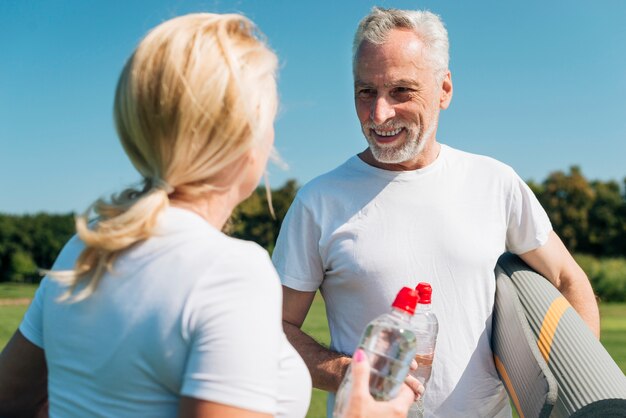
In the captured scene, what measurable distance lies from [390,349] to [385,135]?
1452 mm

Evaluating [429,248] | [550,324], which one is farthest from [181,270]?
[550,324]

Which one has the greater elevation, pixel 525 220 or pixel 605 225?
pixel 525 220

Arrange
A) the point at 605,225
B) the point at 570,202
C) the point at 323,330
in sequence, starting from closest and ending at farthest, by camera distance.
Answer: the point at 323,330 < the point at 570,202 < the point at 605,225

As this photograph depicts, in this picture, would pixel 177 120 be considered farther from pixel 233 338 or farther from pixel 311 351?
pixel 311 351

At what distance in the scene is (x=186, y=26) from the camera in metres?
1.50

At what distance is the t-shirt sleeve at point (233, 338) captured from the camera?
1.33 m

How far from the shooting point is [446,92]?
339cm

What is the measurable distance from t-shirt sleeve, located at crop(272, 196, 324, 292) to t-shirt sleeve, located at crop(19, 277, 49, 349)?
1.46 meters

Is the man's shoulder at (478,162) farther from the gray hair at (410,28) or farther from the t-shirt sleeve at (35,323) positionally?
the t-shirt sleeve at (35,323)

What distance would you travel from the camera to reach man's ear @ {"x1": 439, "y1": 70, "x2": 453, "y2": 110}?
11.0ft

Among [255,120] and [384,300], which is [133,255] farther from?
[384,300]

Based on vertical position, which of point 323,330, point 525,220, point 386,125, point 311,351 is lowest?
point 323,330

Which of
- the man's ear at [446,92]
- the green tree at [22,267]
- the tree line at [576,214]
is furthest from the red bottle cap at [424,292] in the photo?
the tree line at [576,214]

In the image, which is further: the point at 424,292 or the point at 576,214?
the point at 576,214
